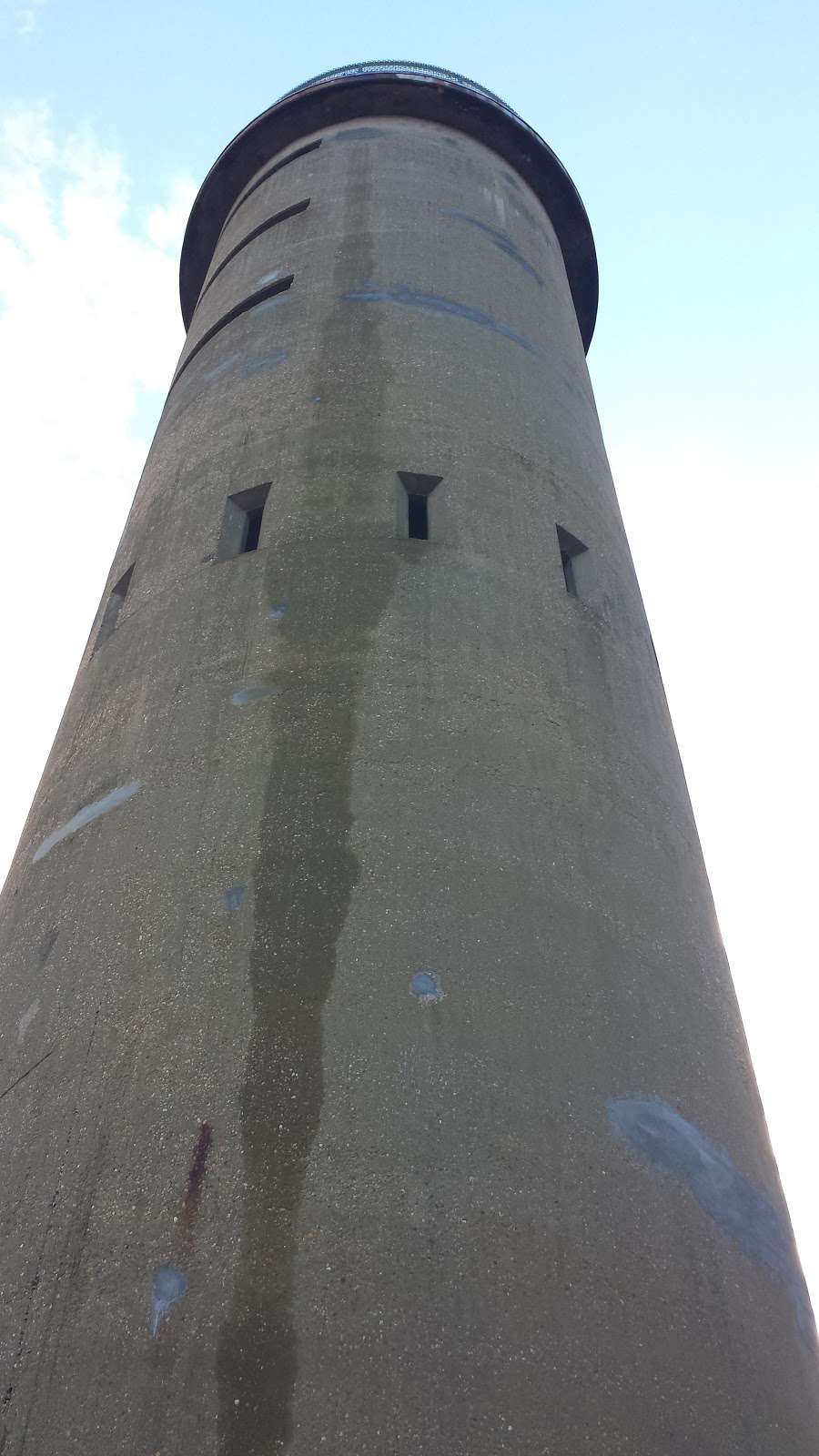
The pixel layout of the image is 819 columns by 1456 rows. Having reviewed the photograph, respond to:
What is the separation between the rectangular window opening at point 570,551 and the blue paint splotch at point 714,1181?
155 inches

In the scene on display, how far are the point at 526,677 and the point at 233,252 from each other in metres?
7.74

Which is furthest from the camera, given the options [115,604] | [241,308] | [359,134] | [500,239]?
[359,134]

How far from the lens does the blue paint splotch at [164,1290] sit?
3.73 meters

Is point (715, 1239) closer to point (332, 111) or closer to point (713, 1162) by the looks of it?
point (713, 1162)

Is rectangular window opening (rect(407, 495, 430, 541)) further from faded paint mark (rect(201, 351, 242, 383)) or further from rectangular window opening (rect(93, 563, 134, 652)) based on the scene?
faded paint mark (rect(201, 351, 242, 383))

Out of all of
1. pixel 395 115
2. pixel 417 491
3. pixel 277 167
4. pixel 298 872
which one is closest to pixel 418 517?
pixel 417 491

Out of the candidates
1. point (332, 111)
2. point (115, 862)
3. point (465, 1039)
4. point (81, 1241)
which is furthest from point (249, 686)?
point (332, 111)

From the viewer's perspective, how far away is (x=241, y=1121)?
416 cm

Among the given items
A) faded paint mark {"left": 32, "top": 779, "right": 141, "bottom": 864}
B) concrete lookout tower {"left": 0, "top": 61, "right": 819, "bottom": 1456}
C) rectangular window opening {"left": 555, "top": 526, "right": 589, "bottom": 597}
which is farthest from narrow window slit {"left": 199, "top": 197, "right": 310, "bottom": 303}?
faded paint mark {"left": 32, "top": 779, "right": 141, "bottom": 864}

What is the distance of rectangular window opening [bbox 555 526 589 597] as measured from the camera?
7.46m

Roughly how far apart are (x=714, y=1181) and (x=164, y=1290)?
2.40m

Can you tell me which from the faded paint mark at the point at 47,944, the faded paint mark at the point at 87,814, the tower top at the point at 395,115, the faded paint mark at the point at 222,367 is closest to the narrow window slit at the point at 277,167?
the tower top at the point at 395,115

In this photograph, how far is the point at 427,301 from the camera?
8859 mm

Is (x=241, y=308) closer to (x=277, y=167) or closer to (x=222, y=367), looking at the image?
(x=222, y=367)
